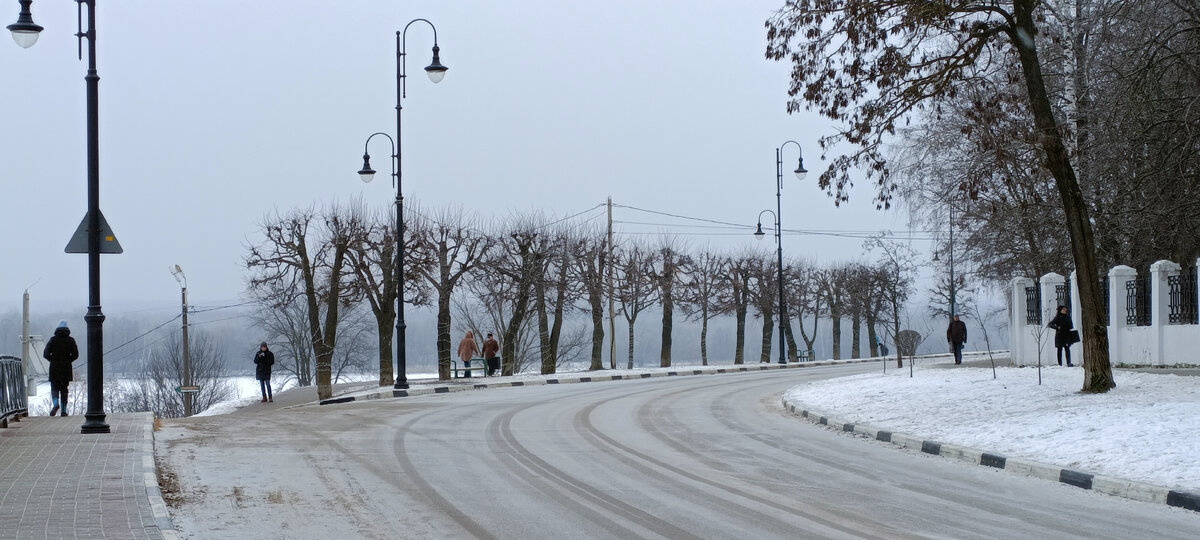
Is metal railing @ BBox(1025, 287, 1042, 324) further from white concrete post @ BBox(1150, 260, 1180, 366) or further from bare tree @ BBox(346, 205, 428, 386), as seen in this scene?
bare tree @ BBox(346, 205, 428, 386)

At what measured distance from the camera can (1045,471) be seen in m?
10.9

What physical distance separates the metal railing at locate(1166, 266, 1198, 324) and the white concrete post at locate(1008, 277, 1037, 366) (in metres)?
5.78

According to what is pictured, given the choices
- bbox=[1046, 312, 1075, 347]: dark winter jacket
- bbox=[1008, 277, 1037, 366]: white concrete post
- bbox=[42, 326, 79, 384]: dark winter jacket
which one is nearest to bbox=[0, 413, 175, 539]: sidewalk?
bbox=[42, 326, 79, 384]: dark winter jacket

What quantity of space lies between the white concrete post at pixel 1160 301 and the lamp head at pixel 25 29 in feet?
67.2

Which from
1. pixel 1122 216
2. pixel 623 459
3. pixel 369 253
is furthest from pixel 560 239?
pixel 623 459

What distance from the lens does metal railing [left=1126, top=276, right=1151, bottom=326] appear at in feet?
77.6

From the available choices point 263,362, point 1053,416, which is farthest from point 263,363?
point 1053,416

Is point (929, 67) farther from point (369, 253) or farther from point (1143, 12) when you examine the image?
point (369, 253)

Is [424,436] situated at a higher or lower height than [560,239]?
lower

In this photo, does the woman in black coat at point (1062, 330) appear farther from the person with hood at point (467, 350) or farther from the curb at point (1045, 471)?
the person with hood at point (467, 350)

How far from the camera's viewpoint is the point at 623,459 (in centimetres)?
1210

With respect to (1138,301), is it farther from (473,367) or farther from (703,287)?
(703,287)

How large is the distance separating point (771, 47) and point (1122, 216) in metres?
12.2

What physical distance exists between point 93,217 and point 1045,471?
1168 centimetres
